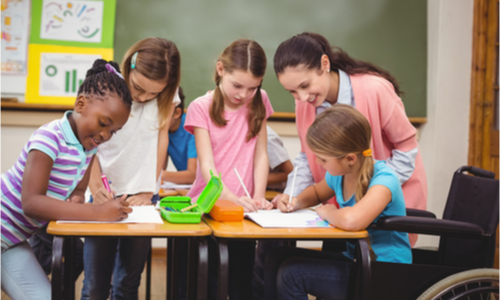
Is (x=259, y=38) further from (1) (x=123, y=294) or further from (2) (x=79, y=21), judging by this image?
(1) (x=123, y=294)

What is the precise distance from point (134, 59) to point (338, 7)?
2.23 m

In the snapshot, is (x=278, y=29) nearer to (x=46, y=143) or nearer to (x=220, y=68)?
(x=220, y=68)

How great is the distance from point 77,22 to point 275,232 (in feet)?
8.84

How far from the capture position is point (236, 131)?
6.14 feet

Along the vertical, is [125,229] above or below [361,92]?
below

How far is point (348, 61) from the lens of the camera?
1.76m

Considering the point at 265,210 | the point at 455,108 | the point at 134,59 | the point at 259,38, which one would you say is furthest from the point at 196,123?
the point at 455,108

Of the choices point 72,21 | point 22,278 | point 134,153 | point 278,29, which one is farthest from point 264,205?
point 72,21

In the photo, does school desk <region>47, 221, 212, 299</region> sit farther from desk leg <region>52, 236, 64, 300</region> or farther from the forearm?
the forearm

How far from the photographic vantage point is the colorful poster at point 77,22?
3.23 m

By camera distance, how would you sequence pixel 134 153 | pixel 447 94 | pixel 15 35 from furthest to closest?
pixel 447 94, pixel 15 35, pixel 134 153

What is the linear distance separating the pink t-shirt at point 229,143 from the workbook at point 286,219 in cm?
35

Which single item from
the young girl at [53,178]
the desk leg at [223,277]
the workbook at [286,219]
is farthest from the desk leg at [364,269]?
the young girl at [53,178]

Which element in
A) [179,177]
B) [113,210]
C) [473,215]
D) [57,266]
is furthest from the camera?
[179,177]
